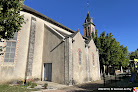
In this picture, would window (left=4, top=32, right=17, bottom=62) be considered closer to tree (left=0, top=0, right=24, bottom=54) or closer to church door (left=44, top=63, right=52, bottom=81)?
church door (left=44, top=63, right=52, bottom=81)

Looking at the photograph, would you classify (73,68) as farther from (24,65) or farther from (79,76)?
(24,65)

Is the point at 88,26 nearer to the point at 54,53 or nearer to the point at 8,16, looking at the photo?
the point at 54,53

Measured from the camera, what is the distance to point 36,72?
12047mm

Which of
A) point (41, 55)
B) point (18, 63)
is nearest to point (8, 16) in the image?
point (18, 63)

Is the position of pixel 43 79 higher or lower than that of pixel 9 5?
lower

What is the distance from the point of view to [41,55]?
43.5ft

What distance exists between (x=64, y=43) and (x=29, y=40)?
14.8ft

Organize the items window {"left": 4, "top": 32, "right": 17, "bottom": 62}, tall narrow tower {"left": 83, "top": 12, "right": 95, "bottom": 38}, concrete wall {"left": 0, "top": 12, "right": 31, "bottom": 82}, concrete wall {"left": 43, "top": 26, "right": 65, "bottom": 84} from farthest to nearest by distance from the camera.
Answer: tall narrow tower {"left": 83, "top": 12, "right": 95, "bottom": 38} → concrete wall {"left": 43, "top": 26, "right": 65, "bottom": 84} → window {"left": 4, "top": 32, "right": 17, "bottom": 62} → concrete wall {"left": 0, "top": 12, "right": 31, "bottom": 82}

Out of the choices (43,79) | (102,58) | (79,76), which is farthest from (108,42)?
(43,79)

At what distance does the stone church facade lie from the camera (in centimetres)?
1053

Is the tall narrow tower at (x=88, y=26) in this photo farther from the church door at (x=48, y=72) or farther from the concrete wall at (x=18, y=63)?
the concrete wall at (x=18, y=63)

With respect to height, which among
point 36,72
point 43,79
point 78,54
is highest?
point 78,54

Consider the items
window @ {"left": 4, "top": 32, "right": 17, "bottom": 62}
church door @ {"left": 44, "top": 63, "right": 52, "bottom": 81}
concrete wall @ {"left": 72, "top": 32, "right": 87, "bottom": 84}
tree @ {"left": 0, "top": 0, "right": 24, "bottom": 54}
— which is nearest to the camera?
tree @ {"left": 0, "top": 0, "right": 24, "bottom": 54}

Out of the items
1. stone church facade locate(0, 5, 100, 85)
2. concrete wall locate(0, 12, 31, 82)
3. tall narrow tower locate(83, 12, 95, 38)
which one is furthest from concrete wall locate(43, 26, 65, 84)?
tall narrow tower locate(83, 12, 95, 38)
